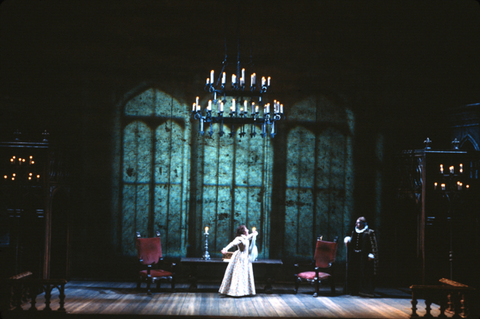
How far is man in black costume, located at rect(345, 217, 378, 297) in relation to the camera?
8422mm

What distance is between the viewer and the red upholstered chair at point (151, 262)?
819cm

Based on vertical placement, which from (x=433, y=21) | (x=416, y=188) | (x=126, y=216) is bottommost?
(x=126, y=216)

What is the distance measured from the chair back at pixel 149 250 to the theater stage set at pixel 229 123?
2.25 feet

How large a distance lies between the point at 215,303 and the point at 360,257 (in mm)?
3160

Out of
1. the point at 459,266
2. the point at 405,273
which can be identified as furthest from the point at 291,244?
the point at 459,266

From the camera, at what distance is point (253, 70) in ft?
32.1

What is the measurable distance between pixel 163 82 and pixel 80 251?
432cm

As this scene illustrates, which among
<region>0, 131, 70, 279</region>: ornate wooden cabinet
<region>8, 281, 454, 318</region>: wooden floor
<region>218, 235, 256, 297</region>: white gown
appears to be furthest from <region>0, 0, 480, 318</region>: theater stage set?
<region>218, 235, 256, 297</region>: white gown

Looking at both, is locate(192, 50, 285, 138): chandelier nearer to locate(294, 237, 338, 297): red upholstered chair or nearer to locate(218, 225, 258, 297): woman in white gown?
locate(218, 225, 258, 297): woman in white gown

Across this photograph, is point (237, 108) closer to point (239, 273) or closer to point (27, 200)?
point (239, 273)

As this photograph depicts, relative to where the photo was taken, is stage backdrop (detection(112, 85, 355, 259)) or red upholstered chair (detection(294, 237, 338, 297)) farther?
stage backdrop (detection(112, 85, 355, 259))

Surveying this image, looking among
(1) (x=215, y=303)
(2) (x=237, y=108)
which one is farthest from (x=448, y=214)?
(1) (x=215, y=303)

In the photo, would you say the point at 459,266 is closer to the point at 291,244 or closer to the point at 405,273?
the point at 405,273

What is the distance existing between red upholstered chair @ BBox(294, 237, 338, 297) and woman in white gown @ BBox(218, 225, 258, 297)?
3.51ft
